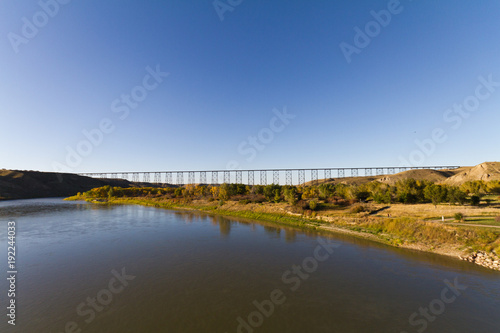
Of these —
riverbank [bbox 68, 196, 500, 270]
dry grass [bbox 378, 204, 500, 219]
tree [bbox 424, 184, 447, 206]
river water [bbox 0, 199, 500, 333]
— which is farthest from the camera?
tree [bbox 424, 184, 447, 206]

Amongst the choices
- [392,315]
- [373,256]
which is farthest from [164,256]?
[373,256]

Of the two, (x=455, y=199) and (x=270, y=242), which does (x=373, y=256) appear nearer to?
(x=270, y=242)

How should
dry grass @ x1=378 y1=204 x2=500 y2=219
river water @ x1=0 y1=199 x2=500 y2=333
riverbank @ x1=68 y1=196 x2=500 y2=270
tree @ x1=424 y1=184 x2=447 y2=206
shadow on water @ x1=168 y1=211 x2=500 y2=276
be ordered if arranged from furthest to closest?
tree @ x1=424 y1=184 x2=447 y2=206 → dry grass @ x1=378 y1=204 x2=500 y2=219 → riverbank @ x1=68 y1=196 x2=500 y2=270 → shadow on water @ x1=168 y1=211 x2=500 y2=276 → river water @ x1=0 y1=199 x2=500 y2=333

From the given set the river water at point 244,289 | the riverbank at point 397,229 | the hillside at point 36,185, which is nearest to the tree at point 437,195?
the riverbank at point 397,229

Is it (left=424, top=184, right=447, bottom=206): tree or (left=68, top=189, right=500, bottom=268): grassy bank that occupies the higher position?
(left=424, top=184, right=447, bottom=206): tree

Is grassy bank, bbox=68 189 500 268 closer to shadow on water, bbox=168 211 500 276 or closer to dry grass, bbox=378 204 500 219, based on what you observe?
dry grass, bbox=378 204 500 219

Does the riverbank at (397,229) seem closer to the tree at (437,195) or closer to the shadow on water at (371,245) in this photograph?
the shadow on water at (371,245)

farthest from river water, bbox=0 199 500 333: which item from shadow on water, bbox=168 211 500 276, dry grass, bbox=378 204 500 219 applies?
dry grass, bbox=378 204 500 219
